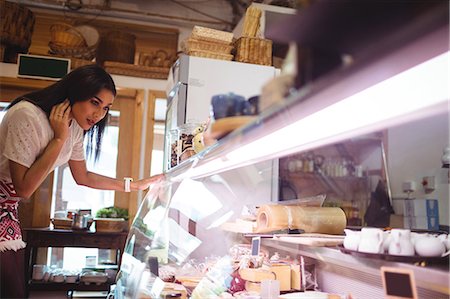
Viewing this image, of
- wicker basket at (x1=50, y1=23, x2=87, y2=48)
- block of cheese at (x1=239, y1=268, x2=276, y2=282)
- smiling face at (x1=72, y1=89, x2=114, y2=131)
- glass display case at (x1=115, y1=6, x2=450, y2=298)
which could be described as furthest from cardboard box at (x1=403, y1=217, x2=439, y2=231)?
wicker basket at (x1=50, y1=23, x2=87, y2=48)

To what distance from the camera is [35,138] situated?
190 centimetres

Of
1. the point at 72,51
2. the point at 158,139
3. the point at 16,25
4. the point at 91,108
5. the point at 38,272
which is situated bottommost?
the point at 38,272

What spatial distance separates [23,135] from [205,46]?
1.66 metres

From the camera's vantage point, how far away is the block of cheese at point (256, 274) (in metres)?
1.57

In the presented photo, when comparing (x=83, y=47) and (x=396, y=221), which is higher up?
(x=83, y=47)

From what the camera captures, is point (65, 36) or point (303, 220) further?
point (65, 36)

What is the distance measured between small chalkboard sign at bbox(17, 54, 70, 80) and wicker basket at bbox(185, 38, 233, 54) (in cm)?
197

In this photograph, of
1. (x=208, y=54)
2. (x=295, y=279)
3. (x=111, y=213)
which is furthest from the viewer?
(x=111, y=213)

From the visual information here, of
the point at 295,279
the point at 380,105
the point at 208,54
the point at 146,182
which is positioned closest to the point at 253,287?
the point at 295,279

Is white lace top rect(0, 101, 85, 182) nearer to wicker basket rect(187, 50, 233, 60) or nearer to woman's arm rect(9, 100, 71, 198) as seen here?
woman's arm rect(9, 100, 71, 198)

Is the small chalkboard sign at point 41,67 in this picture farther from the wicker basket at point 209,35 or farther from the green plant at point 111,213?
the wicker basket at point 209,35

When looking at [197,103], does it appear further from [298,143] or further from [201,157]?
[298,143]

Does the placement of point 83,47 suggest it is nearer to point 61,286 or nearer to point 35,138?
point 61,286

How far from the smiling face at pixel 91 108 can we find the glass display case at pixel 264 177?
0.53 m
